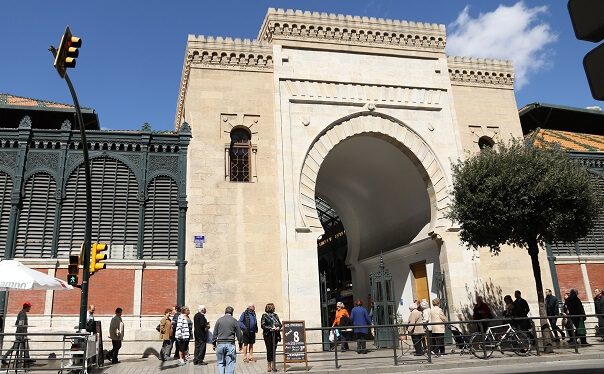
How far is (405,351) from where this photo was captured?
13438mm

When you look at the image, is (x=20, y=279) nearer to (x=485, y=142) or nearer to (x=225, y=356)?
(x=225, y=356)

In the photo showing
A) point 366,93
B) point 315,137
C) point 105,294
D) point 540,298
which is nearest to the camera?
point 540,298

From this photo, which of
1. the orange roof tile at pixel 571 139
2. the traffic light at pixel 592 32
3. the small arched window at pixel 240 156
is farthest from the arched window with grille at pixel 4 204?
the orange roof tile at pixel 571 139

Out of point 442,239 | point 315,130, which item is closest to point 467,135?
point 442,239

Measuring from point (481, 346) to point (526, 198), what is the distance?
438cm

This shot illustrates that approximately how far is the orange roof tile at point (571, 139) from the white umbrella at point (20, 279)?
2019 cm

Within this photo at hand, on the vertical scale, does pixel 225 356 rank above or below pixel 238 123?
below

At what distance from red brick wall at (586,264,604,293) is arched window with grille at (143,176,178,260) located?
51.0 feet

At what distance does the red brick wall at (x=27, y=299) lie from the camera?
14508mm

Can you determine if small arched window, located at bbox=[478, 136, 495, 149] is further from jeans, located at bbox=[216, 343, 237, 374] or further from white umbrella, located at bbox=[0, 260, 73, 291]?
white umbrella, located at bbox=[0, 260, 73, 291]

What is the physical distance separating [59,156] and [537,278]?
1535cm

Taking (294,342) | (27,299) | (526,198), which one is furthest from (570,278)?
(27,299)

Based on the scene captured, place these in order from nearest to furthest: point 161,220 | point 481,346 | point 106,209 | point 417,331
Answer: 1. point 481,346
2. point 417,331
3. point 106,209
4. point 161,220

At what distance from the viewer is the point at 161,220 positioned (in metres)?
16.3
